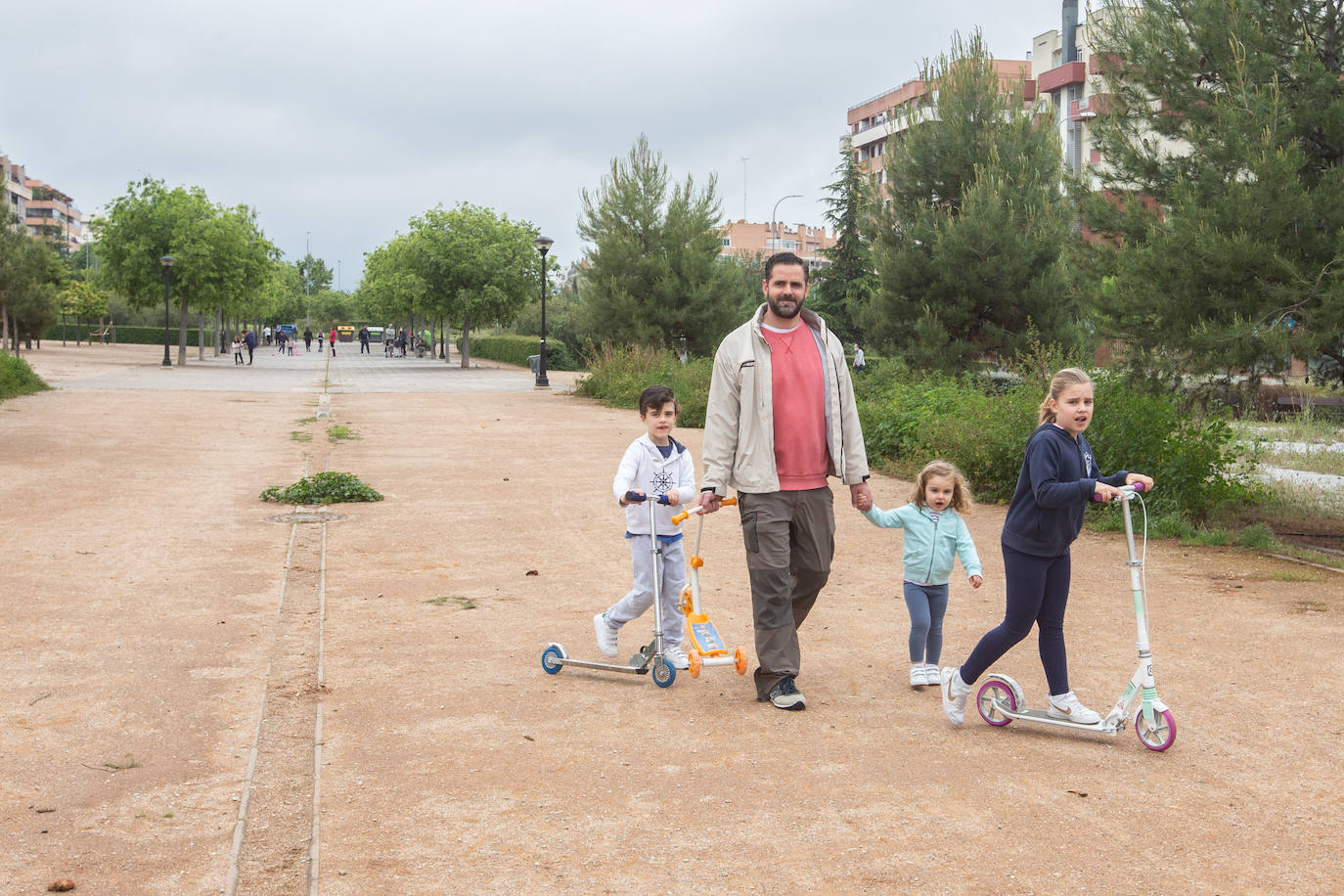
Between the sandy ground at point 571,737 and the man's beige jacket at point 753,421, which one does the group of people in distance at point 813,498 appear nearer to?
the man's beige jacket at point 753,421

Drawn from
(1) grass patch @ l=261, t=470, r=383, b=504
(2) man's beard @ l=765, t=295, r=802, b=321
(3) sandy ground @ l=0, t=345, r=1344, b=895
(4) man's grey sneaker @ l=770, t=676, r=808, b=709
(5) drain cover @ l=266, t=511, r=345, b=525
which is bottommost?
(3) sandy ground @ l=0, t=345, r=1344, b=895

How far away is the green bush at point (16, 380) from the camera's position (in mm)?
24016

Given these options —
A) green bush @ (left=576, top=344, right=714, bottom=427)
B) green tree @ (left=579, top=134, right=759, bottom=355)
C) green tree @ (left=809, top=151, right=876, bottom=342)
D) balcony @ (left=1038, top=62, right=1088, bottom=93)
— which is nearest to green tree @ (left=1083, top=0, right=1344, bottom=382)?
green bush @ (left=576, top=344, right=714, bottom=427)

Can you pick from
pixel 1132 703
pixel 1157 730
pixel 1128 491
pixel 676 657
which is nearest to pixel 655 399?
pixel 676 657

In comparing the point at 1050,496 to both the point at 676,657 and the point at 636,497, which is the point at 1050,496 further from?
the point at 676,657

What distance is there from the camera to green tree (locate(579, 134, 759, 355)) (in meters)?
30.5

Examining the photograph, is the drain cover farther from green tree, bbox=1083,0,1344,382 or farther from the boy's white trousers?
green tree, bbox=1083,0,1344,382

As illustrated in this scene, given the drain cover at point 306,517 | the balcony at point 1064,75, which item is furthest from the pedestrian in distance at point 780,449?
the balcony at point 1064,75

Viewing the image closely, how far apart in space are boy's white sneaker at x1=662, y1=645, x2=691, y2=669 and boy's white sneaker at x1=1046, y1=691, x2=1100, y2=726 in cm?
165

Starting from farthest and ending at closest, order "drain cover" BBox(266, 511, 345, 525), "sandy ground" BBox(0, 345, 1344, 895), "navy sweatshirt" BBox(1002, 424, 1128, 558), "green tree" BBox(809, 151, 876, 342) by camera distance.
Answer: "green tree" BBox(809, 151, 876, 342) → "drain cover" BBox(266, 511, 345, 525) → "navy sweatshirt" BBox(1002, 424, 1128, 558) → "sandy ground" BBox(0, 345, 1344, 895)

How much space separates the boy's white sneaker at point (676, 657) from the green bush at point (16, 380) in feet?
71.8

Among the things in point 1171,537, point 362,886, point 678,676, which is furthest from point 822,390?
point 1171,537

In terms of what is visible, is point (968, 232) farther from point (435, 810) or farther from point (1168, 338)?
point (435, 810)

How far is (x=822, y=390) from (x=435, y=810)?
2.44m
